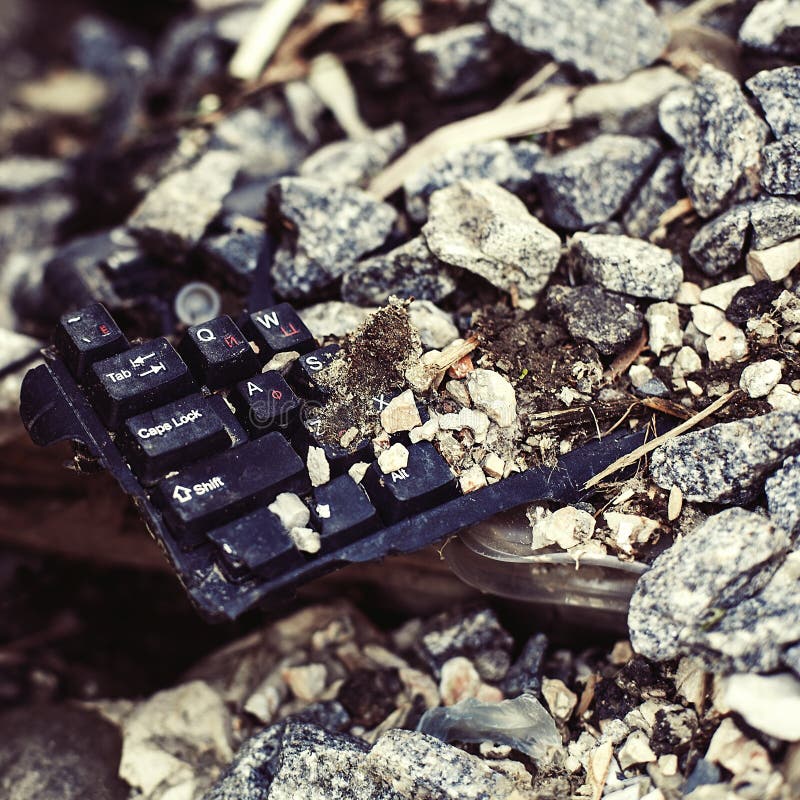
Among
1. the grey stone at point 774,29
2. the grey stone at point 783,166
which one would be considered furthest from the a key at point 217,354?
the grey stone at point 774,29

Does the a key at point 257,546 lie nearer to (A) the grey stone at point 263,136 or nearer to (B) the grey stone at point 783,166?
(B) the grey stone at point 783,166

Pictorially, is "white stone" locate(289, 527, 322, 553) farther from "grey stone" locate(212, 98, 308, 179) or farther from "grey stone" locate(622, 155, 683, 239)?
"grey stone" locate(212, 98, 308, 179)

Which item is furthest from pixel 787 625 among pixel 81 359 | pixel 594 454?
pixel 81 359

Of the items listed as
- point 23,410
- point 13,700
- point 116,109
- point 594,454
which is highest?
point 116,109

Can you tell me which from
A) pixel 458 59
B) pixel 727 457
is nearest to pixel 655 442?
pixel 727 457

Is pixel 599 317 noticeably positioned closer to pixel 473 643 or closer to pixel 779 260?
pixel 779 260

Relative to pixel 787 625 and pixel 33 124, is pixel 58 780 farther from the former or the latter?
pixel 33 124
